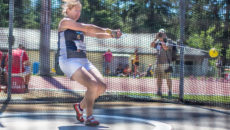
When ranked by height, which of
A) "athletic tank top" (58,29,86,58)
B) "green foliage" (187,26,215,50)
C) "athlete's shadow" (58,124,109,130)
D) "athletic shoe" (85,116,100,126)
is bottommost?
"athlete's shadow" (58,124,109,130)

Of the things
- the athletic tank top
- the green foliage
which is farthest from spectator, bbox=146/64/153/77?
the athletic tank top

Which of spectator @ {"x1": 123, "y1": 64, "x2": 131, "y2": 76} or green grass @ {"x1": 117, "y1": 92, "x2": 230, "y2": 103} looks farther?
spectator @ {"x1": 123, "y1": 64, "x2": 131, "y2": 76}

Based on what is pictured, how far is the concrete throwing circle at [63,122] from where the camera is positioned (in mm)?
3922

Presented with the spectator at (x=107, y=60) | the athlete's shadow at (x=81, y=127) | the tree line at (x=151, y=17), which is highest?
the tree line at (x=151, y=17)

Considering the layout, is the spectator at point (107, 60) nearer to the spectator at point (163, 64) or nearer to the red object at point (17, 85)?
the spectator at point (163, 64)

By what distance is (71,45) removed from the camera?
4.01m

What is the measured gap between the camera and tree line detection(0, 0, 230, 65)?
6.47 metres

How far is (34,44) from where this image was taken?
6.59 metres

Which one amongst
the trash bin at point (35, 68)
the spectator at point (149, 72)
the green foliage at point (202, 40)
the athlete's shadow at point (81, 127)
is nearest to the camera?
the athlete's shadow at point (81, 127)

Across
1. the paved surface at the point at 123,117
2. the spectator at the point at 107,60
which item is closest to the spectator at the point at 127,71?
the spectator at the point at 107,60

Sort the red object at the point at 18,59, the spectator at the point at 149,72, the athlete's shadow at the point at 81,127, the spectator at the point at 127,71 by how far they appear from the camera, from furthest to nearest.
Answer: the red object at the point at 18,59, the spectator at the point at 149,72, the spectator at the point at 127,71, the athlete's shadow at the point at 81,127

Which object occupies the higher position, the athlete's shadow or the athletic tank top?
the athletic tank top

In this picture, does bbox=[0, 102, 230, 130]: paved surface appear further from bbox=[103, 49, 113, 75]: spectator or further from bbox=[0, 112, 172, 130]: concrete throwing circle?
bbox=[103, 49, 113, 75]: spectator

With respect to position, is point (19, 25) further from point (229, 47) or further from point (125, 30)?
point (229, 47)
